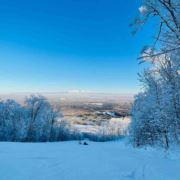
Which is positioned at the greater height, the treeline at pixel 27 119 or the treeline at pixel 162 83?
the treeline at pixel 162 83

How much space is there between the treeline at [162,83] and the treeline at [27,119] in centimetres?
1990

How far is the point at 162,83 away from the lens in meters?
17.6

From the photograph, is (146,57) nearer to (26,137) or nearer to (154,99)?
(154,99)

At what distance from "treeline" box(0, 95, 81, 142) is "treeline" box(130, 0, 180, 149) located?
19.9 metres

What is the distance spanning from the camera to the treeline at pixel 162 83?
5098 millimetres

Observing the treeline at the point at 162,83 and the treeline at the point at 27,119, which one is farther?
the treeline at the point at 27,119

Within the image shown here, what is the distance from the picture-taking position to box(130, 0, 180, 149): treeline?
5.10 metres

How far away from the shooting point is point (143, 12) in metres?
5.58

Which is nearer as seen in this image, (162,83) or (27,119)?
(162,83)

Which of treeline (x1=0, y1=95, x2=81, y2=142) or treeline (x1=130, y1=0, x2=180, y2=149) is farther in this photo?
treeline (x1=0, y1=95, x2=81, y2=142)

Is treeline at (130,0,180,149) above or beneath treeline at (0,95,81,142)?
above

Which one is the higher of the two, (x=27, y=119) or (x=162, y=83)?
(x=162, y=83)

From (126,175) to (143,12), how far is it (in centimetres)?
488

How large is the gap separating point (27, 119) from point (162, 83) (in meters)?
32.5
